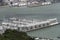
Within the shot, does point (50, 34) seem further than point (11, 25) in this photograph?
No

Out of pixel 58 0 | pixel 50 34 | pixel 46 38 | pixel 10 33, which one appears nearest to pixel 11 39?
pixel 10 33

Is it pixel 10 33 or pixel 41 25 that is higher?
pixel 10 33

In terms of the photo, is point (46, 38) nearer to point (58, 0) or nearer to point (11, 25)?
point (11, 25)

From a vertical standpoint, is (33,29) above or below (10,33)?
below

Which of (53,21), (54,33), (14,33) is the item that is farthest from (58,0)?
(14,33)

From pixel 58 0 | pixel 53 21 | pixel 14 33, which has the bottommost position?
pixel 58 0

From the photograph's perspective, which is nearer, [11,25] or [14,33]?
[14,33]

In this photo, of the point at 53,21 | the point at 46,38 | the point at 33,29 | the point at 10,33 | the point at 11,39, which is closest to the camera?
the point at 11,39

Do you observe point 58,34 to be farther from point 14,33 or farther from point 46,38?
point 14,33

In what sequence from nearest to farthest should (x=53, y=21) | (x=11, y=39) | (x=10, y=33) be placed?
(x=11, y=39), (x=10, y=33), (x=53, y=21)
